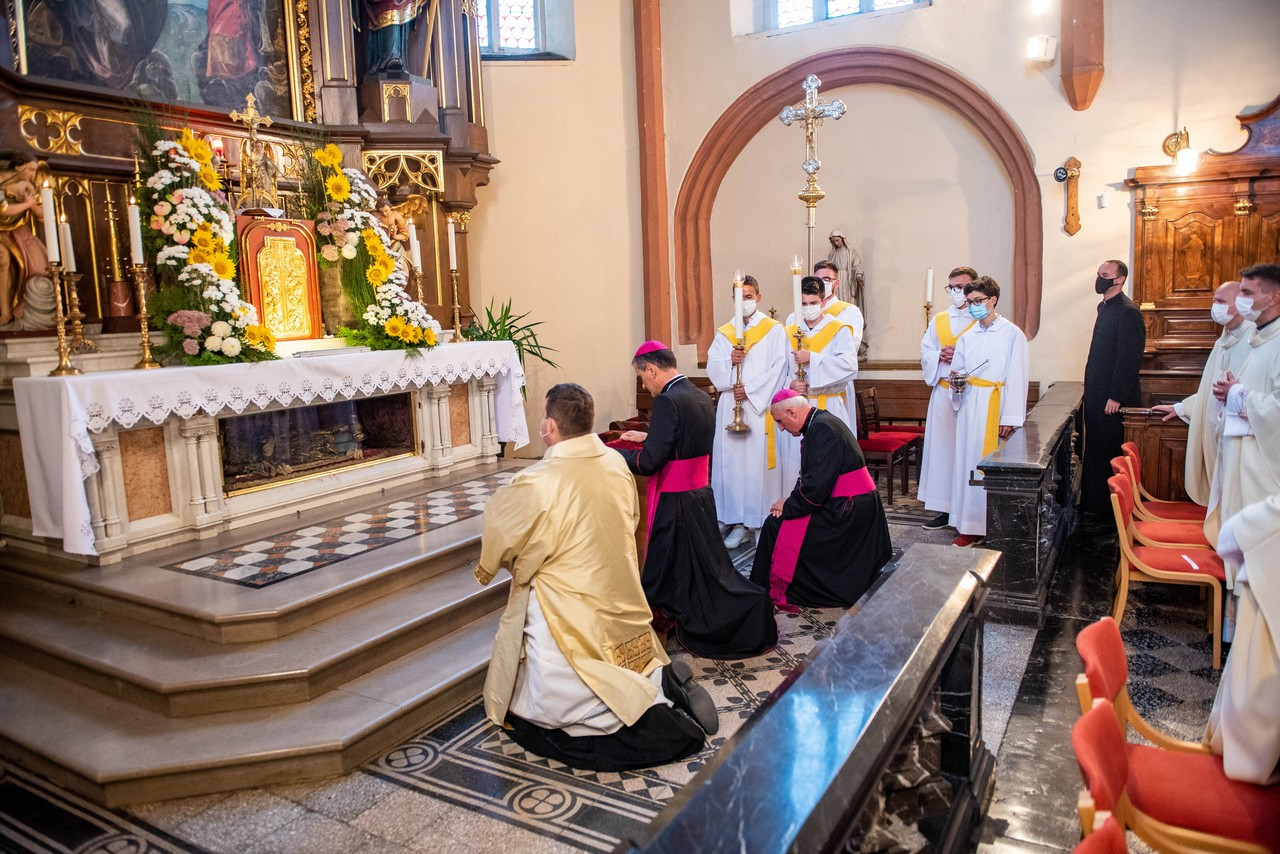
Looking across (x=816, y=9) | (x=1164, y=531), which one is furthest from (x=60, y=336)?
(x=816, y=9)

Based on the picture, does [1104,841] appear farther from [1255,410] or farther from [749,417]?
[749,417]

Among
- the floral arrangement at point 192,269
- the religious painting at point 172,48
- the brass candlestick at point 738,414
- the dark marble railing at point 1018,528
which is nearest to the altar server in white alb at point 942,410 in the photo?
the brass candlestick at point 738,414

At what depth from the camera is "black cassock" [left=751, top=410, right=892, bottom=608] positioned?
4996 millimetres

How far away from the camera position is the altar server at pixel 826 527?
5.00 meters

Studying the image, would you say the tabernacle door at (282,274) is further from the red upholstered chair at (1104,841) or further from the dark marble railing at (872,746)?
the red upholstered chair at (1104,841)

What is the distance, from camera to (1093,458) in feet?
23.9

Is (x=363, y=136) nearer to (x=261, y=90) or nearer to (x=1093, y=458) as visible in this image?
(x=261, y=90)

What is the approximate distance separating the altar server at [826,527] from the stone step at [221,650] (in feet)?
5.52

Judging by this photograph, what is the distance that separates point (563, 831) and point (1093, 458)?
5.89 metres

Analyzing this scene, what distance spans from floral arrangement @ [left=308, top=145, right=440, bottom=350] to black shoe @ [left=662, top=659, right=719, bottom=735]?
147 inches

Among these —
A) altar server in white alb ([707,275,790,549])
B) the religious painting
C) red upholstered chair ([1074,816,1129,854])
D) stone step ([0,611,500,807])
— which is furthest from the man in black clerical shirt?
the religious painting

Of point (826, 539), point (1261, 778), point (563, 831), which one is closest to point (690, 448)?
point (826, 539)

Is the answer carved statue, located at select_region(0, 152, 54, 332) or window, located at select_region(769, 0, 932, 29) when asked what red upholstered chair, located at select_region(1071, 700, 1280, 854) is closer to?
carved statue, located at select_region(0, 152, 54, 332)

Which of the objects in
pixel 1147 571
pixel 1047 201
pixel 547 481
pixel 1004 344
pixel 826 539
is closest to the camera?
pixel 547 481
